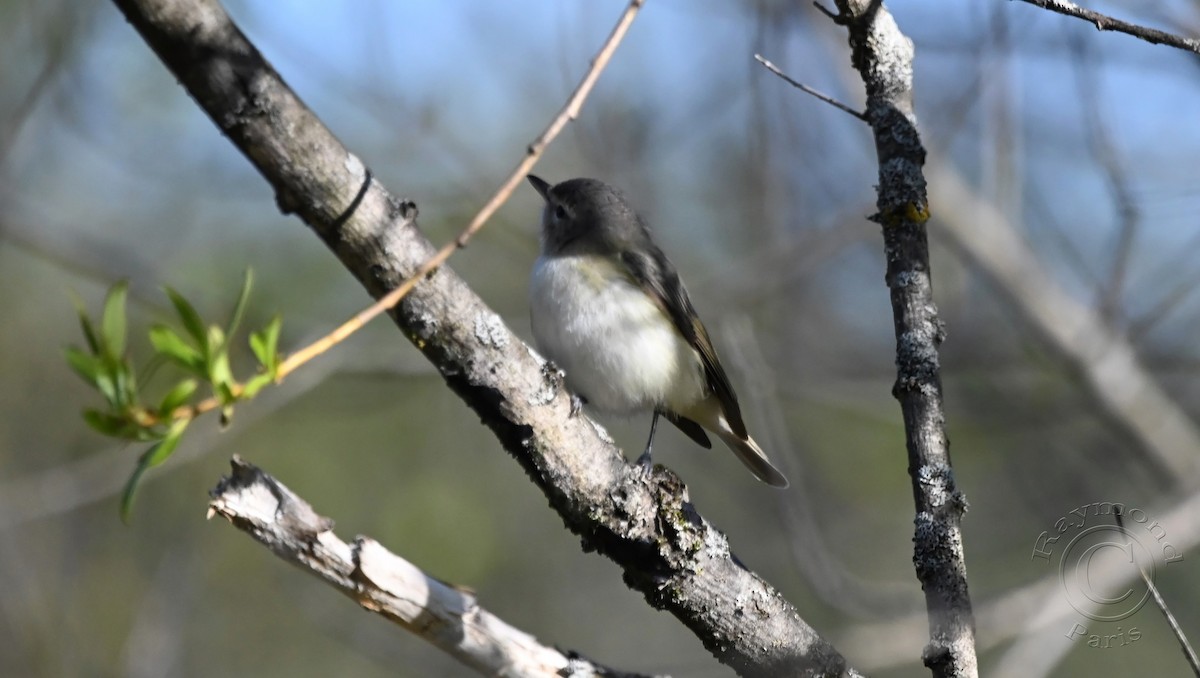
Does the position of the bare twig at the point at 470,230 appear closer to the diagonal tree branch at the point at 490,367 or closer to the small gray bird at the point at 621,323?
the diagonal tree branch at the point at 490,367

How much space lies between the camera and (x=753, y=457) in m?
4.83

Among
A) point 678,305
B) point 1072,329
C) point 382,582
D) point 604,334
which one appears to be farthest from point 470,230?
point 1072,329

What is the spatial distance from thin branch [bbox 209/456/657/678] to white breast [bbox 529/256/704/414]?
5.73 ft

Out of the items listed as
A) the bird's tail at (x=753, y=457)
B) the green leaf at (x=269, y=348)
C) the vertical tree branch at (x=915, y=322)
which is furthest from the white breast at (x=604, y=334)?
the green leaf at (x=269, y=348)

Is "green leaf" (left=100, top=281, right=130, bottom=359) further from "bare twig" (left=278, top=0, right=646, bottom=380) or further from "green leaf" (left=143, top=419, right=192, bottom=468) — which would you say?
"bare twig" (left=278, top=0, right=646, bottom=380)

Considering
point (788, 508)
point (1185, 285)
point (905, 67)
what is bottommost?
point (788, 508)

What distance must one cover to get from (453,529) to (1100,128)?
5312mm

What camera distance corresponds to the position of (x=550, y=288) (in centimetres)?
420

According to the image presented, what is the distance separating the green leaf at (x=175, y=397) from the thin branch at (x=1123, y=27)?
183 centimetres

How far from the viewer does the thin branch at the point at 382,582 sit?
2.21m

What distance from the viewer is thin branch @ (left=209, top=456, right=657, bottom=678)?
2.21 m

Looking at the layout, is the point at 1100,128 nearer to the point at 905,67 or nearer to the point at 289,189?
the point at 905,67

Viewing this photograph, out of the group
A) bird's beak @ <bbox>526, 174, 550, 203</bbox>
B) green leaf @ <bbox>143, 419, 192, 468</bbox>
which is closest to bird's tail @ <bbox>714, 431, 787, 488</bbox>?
bird's beak @ <bbox>526, 174, 550, 203</bbox>

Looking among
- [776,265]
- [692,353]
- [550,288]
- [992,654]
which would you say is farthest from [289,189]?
[992,654]
